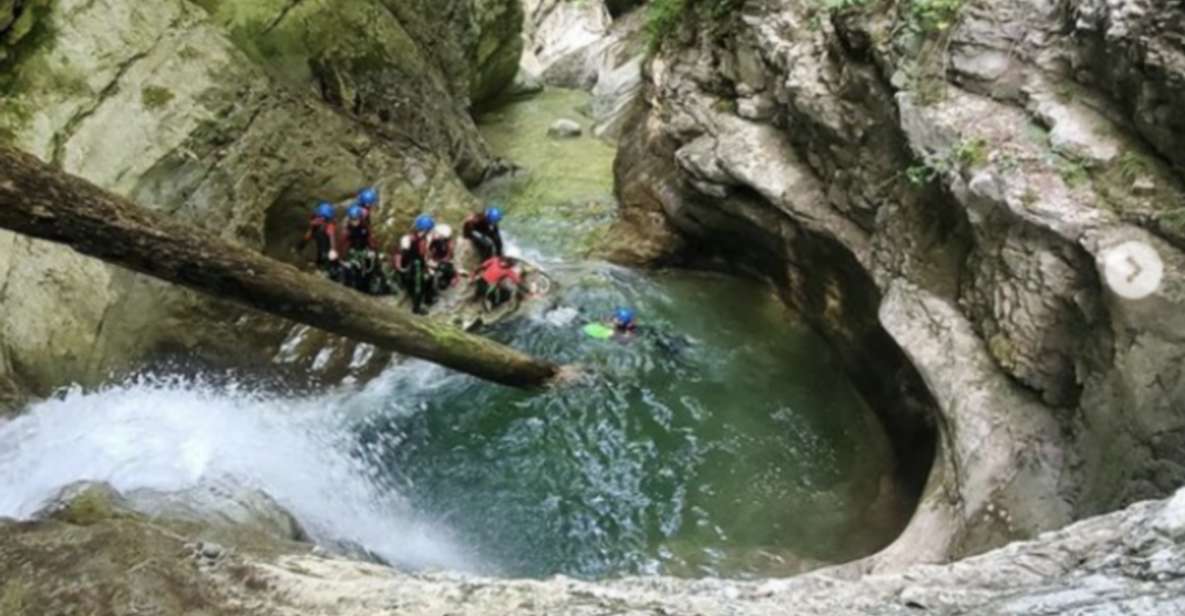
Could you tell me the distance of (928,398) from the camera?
7.83 m

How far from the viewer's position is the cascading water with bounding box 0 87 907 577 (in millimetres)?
7758

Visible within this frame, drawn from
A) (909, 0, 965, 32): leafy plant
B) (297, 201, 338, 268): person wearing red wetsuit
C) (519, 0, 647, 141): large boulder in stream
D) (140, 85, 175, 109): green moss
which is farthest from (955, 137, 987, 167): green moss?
(519, 0, 647, 141): large boulder in stream

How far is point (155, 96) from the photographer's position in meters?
10.2

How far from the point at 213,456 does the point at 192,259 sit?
9.30 feet

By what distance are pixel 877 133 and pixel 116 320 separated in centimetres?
814

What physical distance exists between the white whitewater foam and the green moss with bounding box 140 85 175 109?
321 centimetres

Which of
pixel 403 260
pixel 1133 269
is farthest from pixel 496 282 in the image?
pixel 1133 269

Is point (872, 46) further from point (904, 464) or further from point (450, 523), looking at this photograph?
point (450, 523)

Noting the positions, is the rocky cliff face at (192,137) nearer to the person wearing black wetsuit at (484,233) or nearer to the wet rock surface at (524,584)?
the person wearing black wetsuit at (484,233)

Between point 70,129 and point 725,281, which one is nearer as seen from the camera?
point 70,129

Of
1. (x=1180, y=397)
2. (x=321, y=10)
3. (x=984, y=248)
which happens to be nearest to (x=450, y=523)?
(x=984, y=248)

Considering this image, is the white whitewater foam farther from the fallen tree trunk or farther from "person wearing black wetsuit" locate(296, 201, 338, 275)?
"person wearing black wetsuit" locate(296, 201, 338, 275)

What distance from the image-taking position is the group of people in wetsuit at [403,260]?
11.3 metres

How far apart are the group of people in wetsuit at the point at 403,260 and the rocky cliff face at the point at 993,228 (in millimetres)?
3731
